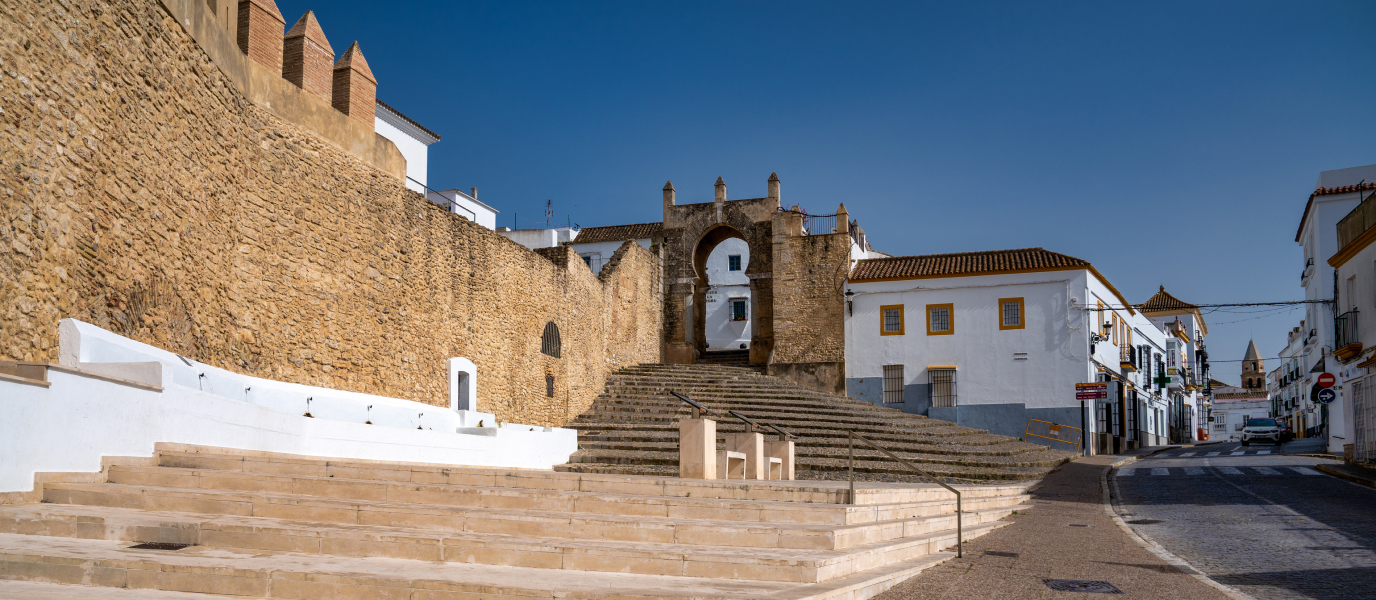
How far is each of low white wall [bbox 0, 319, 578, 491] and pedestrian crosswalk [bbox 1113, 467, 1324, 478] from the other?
12.6 m

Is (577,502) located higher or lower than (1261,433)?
higher

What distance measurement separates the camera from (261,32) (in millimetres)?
11773

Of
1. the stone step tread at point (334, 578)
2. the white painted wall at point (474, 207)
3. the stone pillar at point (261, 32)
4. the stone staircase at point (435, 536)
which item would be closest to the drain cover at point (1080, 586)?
the stone staircase at point (435, 536)

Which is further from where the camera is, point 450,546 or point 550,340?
point 550,340

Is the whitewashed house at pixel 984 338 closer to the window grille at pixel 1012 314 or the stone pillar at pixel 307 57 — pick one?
the window grille at pixel 1012 314

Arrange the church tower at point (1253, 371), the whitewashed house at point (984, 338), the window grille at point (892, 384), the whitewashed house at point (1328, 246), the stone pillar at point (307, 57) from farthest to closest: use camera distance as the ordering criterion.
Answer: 1. the church tower at point (1253, 371)
2. the whitewashed house at point (1328, 246)
3. the window grille at point (892, 384)
4. the whitewashed house at point (984, 338)
5. the stone pillar at point (307, 57)

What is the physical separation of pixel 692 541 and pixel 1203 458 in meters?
20.8

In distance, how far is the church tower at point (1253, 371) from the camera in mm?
86562

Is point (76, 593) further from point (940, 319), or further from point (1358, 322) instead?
point (940, 319)

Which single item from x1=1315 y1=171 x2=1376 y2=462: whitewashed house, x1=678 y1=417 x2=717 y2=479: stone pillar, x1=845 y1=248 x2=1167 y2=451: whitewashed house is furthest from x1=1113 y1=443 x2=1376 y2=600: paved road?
x1=845 y1=248 x2=1167 y2=451: whitewashed house

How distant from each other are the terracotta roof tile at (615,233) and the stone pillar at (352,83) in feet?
77.0

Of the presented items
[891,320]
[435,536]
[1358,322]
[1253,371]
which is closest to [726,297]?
[891,320]

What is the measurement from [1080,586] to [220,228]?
9.45m

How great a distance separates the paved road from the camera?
685cm
